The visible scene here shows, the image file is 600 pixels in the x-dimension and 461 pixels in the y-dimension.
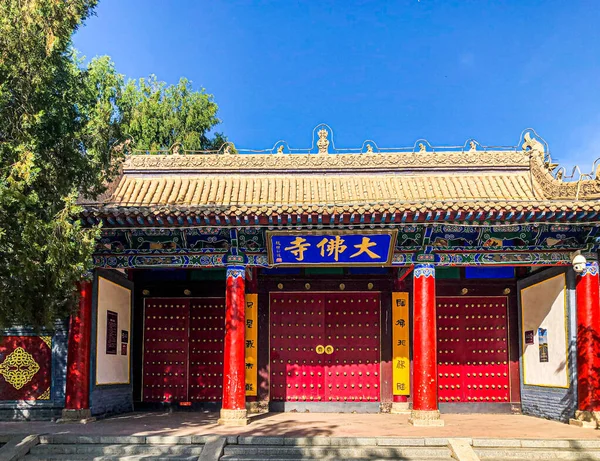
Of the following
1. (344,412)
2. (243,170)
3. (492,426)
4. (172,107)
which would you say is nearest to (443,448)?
(492,426)

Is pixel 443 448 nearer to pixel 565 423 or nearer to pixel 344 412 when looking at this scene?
pixel 565 423

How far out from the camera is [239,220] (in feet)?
35.6

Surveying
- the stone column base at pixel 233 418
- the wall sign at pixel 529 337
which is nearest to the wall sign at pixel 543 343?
the wall sign at pixel 529 337

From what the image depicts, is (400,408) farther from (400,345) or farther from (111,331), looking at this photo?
(111,331)

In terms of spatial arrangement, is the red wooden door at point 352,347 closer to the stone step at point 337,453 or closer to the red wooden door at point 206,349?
the red wooden door at point 206,349

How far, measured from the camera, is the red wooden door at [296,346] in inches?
526

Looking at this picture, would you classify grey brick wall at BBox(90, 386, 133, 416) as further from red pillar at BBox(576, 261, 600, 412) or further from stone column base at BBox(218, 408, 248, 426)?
red pillar at BBox(576, 261, 600, 412)

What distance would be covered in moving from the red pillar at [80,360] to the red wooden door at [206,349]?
8.49 feet

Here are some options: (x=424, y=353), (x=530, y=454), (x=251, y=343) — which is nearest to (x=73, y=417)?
(x=251, y=343)

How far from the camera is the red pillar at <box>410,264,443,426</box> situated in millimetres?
10945

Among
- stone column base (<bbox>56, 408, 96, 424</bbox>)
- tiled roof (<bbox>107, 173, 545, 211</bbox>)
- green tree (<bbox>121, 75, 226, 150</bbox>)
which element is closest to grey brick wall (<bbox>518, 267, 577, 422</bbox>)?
tiled roof (<bbox>107, 173, 545, 211</bbox>)

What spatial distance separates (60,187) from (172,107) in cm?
1750

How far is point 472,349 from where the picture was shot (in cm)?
1341

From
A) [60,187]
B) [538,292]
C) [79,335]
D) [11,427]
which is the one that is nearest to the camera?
[60,187]
